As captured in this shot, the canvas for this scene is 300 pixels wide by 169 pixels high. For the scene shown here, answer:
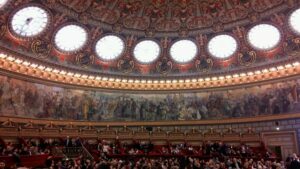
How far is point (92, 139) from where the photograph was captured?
72.5ft

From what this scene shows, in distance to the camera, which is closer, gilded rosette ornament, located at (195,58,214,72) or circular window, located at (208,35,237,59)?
circular window, located at (208,35,237,59)

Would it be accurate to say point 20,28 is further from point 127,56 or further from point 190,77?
point 190,77

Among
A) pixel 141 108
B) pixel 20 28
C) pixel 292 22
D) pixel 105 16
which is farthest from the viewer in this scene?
pixel 141 108

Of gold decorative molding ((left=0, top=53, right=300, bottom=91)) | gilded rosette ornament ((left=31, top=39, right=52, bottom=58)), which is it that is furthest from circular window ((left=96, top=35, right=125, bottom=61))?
gilded rosette ornament ((left=31, top=39, right=52, bottom=58))

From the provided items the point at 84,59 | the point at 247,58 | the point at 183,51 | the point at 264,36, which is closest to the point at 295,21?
the point at 264,36

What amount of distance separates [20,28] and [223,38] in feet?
61.6

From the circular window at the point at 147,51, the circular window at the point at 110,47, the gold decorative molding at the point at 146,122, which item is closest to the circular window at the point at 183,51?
the circular window at the point at 147,51

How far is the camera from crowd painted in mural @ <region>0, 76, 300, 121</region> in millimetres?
20266

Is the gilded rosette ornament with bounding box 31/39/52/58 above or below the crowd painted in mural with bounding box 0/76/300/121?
above

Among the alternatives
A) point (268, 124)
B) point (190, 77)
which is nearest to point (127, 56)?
point (190, 77)

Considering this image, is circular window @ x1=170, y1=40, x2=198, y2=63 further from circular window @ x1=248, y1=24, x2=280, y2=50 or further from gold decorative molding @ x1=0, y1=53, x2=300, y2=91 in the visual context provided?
circular window @ x1=248, y1=24, x2=280, y2=50

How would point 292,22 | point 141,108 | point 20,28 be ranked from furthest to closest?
point 141,108 < point 292,22 < point 20,28

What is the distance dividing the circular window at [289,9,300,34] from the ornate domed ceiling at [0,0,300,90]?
0.07 meters

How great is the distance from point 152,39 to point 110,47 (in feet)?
14.6
